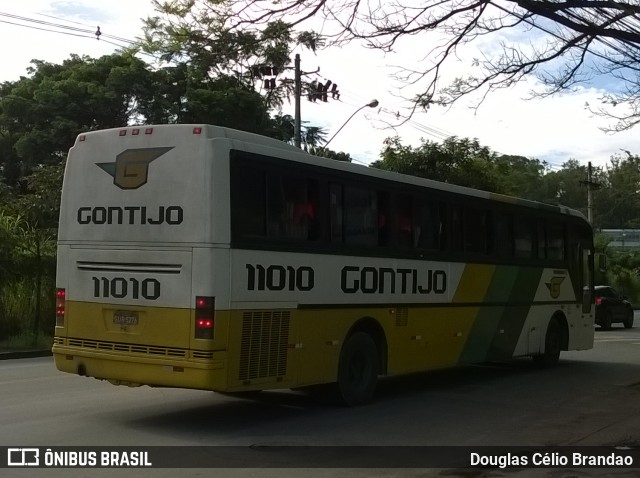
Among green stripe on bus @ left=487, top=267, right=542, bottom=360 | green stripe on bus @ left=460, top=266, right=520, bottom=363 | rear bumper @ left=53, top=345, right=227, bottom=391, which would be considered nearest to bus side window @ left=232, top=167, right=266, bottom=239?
rear bumper @ left=53, top=345, right=227, bottom=391

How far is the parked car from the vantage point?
98.0 ft

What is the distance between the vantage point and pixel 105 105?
116 ft

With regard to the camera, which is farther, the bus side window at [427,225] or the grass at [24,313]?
the grass at [24,313]

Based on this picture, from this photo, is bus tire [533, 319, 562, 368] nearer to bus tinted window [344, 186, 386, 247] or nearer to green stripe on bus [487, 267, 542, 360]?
green stripe on bus [487, 267, 542, 360]

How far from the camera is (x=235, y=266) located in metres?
8.45

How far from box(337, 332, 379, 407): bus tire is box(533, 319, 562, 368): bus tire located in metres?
5.76

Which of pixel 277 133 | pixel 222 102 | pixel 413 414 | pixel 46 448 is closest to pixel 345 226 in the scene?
pixel 413 414

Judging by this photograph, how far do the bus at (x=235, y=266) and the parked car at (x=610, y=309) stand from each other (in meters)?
20.3

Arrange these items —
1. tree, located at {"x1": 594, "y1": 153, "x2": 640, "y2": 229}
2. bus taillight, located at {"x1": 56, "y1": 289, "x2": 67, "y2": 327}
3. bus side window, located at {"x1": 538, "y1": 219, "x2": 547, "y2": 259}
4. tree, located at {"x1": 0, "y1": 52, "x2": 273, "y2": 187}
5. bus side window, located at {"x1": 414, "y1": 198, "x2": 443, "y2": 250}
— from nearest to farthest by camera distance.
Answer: bus taillight, located at {"x1": 56, "y1": 289, "x2": 67, "y2": 327} → bus side window, located at {"x1": 414, "y1": 198, "x2": 443, "y2": 250} → bus side window, located at {"x1": 538, "y1": 219, "x2": 547, "y2": 259} → tree, located at {"x1": 0, "y1": 52, "x2": 273, "y2": 187} → tree, located at {"x1": 594, "y1": 153, "x2": 640, "y2": 229}

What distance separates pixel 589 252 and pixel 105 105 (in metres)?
24.9

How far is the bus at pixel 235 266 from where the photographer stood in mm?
8359

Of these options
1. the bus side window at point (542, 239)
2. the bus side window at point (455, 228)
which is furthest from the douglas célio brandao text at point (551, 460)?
the bus side window at point (542, 239)

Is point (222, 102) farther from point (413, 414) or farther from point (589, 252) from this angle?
point (413, 414)

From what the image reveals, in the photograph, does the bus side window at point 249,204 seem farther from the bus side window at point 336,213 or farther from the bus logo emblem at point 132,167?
the bus side window at point 336,213
